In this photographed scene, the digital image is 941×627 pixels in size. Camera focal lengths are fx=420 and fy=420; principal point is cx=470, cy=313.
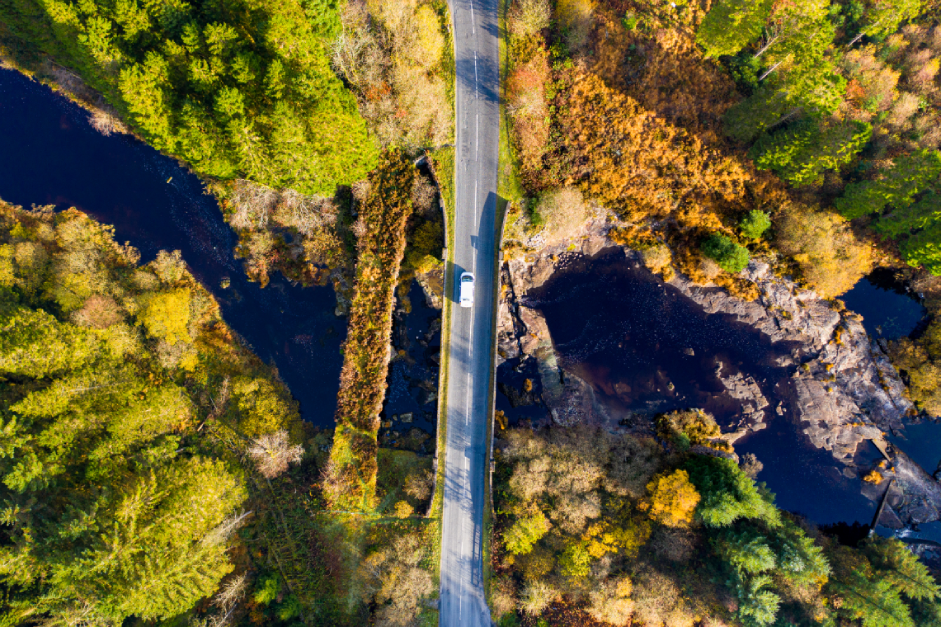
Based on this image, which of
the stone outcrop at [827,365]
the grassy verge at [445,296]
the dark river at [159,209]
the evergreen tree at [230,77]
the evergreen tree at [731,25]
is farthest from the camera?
the dark river at [159,209]

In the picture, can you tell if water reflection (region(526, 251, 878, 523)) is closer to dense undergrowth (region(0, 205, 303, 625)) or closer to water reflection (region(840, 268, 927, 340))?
water reflection (region(840, 268, 927, 340))

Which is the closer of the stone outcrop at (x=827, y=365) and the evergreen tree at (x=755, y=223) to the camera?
the evergreen tree at (x=755, y=223)

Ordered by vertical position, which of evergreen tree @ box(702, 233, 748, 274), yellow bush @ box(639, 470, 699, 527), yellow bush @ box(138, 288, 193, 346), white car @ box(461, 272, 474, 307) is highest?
evergreen tree @ box(702, 233, 748, 274)

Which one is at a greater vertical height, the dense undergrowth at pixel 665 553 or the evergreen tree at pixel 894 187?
the evergreen tree at pixel 894 187

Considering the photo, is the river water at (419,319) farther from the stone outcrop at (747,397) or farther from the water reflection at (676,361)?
the stone outcrop at (747,397)

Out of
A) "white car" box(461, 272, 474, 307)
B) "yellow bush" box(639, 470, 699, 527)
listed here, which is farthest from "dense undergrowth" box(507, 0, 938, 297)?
"yellow bush" box(639, 470, 699, 527)

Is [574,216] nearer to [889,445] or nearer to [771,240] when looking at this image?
[771,240]

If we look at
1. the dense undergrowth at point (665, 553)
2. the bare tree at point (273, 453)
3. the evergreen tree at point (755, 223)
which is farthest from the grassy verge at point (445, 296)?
the evergreen tree at point (755, 223)
